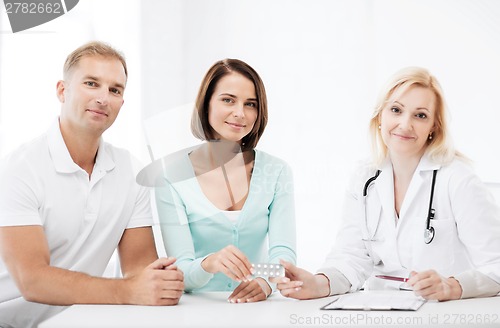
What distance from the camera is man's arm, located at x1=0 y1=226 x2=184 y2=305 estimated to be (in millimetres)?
1194

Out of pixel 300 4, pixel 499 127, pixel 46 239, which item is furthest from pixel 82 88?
pixel 499 127

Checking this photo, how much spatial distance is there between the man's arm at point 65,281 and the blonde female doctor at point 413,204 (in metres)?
0.43

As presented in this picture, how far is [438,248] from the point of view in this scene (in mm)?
1532

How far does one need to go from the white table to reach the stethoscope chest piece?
0.87 ft

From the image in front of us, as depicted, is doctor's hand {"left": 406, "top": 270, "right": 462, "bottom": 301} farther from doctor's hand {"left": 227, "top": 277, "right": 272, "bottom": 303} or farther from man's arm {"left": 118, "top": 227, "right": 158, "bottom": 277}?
man's arm {"left": 118, "top": 227, "right": 158, "bottom": 277}

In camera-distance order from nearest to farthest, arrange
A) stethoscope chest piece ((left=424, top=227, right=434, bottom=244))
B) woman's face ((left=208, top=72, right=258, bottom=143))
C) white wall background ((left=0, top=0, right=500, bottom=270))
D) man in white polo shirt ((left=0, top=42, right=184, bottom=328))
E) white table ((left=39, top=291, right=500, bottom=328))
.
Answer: white table ((left=39, top=291, right=500, bottom=328)), man in white polo shirt ((left=0, top=42, right=184, bottom=328)), stethoscope chest piece ((left=424, top=227, right=434, bottom=244)), woman's face ((left=208, top=72, right=258, bottom=143)), white wall background ((left=0, top=0, right=500, bottom=270))

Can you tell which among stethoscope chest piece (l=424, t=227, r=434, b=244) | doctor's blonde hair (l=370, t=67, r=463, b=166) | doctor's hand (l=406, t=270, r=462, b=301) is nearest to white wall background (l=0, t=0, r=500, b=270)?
doctor's blonde hair (l=370, t=67, r=463, b=166)

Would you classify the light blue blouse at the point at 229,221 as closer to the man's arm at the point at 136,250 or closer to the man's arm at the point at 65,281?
the man's arm at the point at 136,250

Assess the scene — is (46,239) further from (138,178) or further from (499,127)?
(499,127)

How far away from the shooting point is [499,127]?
2410 millimetres

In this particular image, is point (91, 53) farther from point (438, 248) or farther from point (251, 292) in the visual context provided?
point (438, 248)

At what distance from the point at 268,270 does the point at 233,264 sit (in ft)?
0.25

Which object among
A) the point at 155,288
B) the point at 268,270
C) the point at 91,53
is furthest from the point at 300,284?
the point at 91,53

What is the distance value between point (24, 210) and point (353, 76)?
1.66 meters
